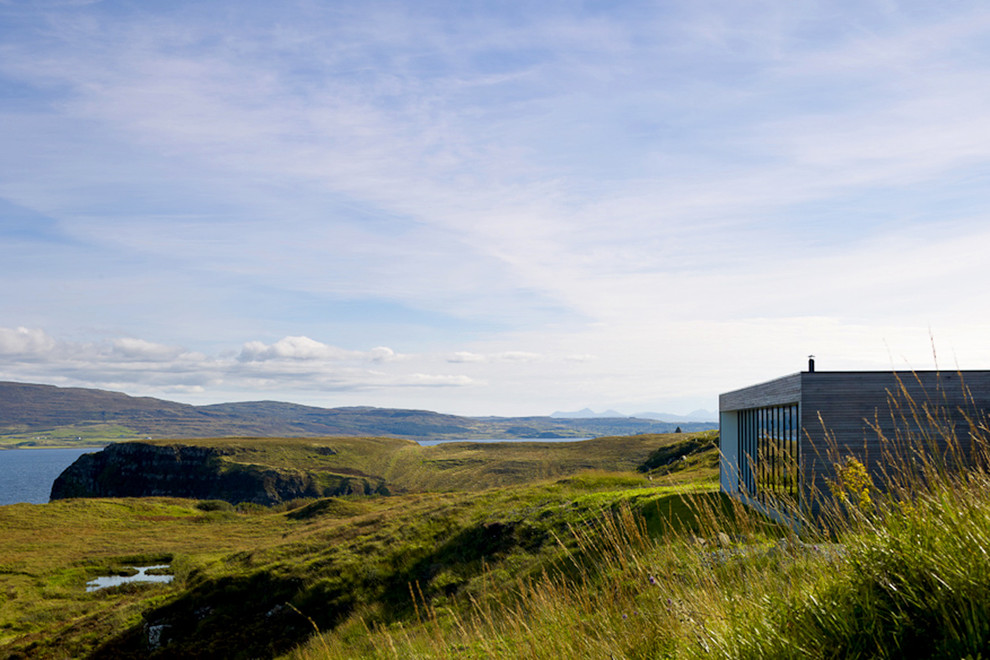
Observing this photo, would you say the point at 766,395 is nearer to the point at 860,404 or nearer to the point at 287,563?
the point at 860,404

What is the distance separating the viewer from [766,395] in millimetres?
18422

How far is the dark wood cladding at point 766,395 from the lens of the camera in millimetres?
15955

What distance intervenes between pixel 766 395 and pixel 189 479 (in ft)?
360

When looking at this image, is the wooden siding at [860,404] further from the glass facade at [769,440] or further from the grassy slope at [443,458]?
the grassy slope at [443,458]

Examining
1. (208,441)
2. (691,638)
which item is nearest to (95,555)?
(691,638)

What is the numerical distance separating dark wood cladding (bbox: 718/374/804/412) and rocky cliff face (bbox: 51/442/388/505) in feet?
269

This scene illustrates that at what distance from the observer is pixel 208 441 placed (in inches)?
4953

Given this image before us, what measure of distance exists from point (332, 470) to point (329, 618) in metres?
102

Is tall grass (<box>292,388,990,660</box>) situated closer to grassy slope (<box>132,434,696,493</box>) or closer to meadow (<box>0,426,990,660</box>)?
meadow (<box>0,426,990,660</box>)

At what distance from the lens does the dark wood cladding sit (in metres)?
16.0

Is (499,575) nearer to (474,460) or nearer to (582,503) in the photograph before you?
(582,503)

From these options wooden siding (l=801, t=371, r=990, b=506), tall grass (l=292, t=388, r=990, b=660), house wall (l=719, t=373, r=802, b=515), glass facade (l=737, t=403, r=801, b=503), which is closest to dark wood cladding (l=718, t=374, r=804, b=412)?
house wall (l=719, t=373, r=802, b=515)

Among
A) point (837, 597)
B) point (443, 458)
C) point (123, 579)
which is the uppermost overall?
point (837, 597)

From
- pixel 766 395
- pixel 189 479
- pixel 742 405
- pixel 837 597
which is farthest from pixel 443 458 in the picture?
pixel 837 597
